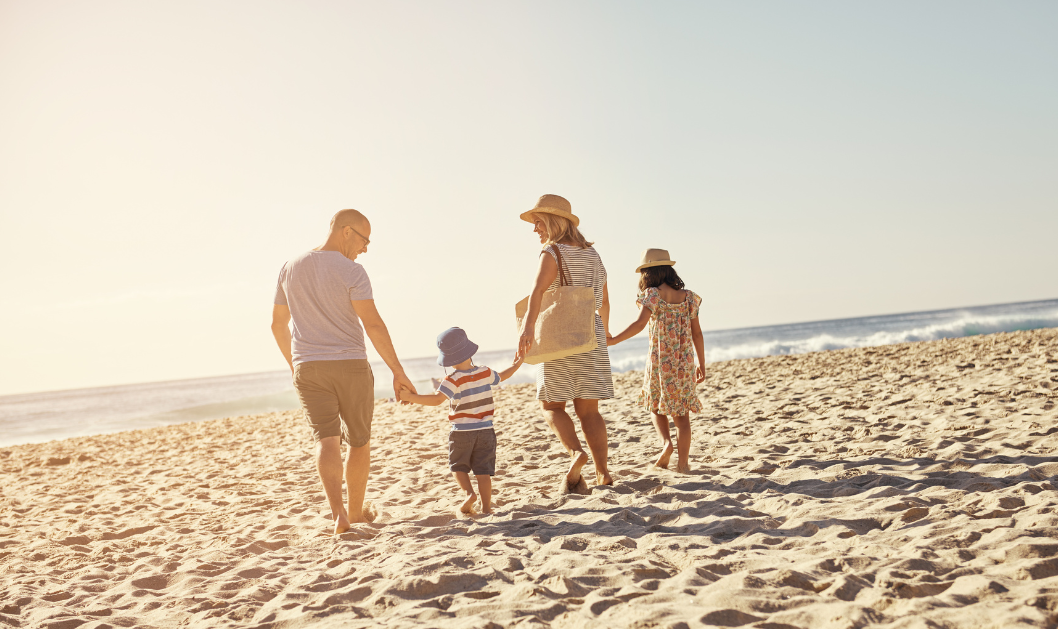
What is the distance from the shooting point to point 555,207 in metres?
4.11

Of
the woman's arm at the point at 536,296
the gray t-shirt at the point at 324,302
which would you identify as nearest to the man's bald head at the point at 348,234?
the gray t-shirt at the point at 324,302

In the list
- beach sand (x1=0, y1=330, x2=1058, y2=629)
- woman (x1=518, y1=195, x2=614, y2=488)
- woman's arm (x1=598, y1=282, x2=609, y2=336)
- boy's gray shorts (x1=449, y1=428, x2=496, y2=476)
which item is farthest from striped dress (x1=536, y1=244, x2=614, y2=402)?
beach sand (x1=0, y1=330, x2=1058, y2=629)

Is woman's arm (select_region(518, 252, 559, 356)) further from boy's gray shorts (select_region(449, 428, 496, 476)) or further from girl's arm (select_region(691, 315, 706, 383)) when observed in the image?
girl's arm (select_region(691, 315, 706, 383))

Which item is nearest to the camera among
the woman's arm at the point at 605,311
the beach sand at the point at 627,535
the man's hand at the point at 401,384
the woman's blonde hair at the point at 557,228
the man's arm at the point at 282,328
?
the beach sand at the point at 627,535

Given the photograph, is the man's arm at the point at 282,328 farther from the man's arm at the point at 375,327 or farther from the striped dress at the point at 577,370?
the striped dress at the point at 577,370

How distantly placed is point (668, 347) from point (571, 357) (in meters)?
1.05

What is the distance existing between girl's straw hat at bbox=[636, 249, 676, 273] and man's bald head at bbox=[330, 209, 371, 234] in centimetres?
214

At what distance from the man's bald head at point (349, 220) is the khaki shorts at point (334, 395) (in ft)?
2.68

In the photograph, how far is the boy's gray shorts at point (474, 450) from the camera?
151 inches

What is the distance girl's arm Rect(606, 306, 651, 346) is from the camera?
Answer: 436 centimetres

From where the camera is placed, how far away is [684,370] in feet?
15.5

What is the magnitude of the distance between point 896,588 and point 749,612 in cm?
56

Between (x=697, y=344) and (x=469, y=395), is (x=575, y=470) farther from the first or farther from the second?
(x=697, y=344)

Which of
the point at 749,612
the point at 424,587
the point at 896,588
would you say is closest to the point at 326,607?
the point at 424,587
